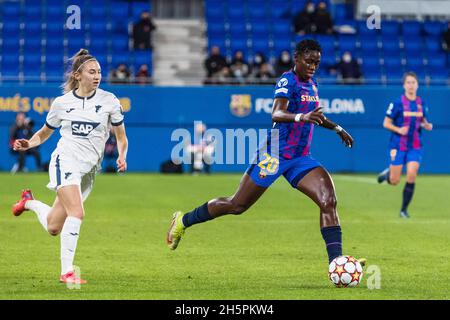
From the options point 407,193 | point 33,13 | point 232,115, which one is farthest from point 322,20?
point 407,193

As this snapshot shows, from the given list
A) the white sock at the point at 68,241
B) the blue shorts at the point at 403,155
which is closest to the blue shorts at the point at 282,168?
the white sock at the point at 68,241

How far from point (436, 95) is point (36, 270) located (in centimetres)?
2432

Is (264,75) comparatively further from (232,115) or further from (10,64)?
(10,64)

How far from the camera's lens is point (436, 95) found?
1328 inches

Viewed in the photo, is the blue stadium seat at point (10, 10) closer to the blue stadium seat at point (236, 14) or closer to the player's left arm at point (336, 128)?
the blue stadium seat at point (236, 14)

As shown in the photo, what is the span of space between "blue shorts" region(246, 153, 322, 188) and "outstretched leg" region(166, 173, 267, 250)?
166 mm

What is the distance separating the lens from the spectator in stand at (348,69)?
1329 inches

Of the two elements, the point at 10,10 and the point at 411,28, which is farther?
the point at 411,28

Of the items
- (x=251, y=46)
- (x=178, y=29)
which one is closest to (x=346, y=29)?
(x=251, y=46)

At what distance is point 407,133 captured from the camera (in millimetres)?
18781

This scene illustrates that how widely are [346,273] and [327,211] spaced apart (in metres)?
0.74

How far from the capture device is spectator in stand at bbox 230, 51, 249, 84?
33.2 m

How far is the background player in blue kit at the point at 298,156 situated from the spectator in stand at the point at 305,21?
24.8 m

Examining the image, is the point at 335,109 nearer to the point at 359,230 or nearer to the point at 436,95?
the point at 436,95
